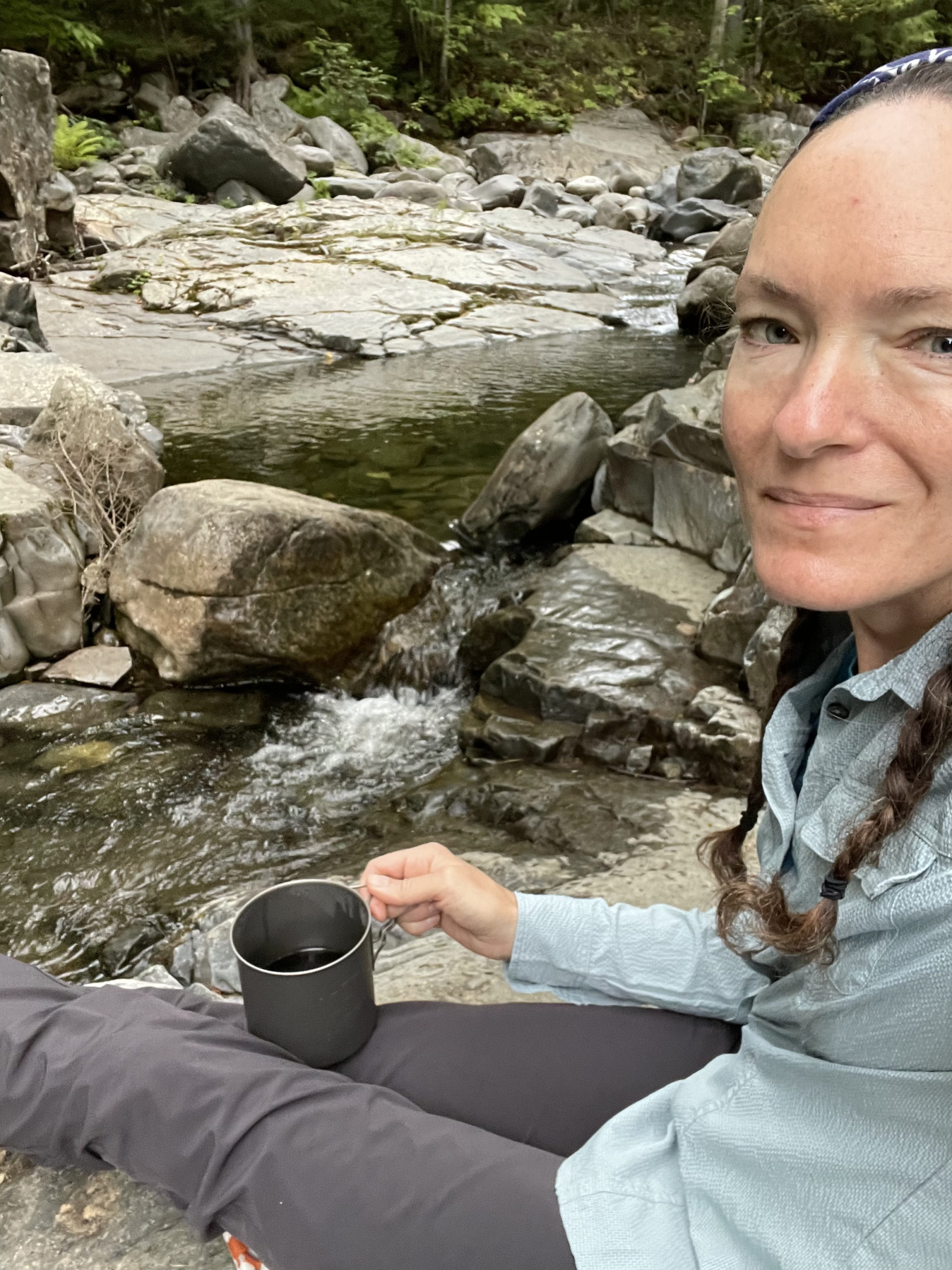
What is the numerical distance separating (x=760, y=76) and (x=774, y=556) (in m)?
29.0

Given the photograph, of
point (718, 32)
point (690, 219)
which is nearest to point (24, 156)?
point (690, 219)

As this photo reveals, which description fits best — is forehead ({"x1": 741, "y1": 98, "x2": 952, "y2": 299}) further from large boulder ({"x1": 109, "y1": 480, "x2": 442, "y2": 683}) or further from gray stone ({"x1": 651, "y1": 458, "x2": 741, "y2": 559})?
gray stone ({"x1": 651, "y1": 458, "x2": 741, "y2": 559})

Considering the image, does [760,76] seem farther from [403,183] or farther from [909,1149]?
[909,1149]

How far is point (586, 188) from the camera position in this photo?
58.2 feet

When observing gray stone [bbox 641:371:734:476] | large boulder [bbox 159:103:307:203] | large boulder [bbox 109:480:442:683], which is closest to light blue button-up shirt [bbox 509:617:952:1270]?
large boulder [bbox 109:480:442:683]

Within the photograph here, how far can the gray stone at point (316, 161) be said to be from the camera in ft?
51.7

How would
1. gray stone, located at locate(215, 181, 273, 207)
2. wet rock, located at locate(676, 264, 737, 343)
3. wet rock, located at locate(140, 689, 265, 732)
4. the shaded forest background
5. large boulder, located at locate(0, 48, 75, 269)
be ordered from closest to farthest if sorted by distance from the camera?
wet rock, located at locate(140, 689, 265, 732) < large boulder, located at locate(0, 48, 75, 269) < wet rock, located at locate(676, 264, 737, 343) < gray stone, located at locate(215, 181, 273, 207) < the shaded forest background

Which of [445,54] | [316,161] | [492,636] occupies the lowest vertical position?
[492,636]

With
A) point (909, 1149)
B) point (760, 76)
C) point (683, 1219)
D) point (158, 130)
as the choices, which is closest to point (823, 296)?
point (909, 1149)

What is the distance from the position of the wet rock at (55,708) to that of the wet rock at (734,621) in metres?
2.52

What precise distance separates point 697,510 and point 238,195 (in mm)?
11760

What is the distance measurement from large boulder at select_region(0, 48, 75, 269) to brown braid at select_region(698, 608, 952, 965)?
36.4 ft

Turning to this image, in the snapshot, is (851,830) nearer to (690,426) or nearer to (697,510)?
(697,510)

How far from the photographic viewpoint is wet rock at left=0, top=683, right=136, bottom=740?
159 inches
